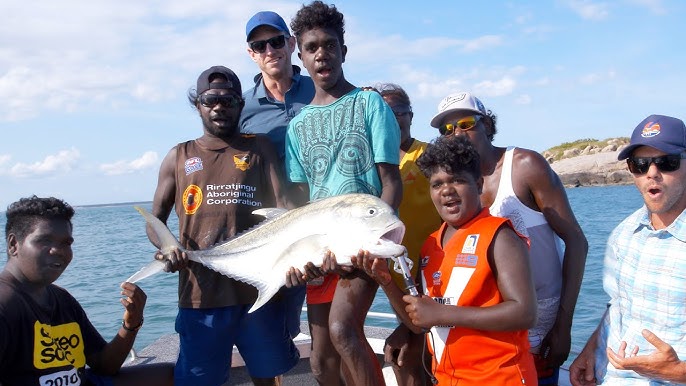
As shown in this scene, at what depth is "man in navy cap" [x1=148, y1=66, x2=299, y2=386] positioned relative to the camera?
4.10m

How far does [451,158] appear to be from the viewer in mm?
3242

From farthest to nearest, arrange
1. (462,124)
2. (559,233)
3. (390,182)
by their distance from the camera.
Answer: (462,124), (559,233), (390,182)

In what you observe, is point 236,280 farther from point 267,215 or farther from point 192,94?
point 192,94

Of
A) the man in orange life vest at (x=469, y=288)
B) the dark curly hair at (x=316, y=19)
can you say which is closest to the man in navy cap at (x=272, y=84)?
the dark curly hair at (x=316, y=19)

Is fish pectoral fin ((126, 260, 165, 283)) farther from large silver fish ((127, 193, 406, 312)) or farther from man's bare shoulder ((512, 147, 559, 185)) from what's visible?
man's bare shoulder ((512, 147, 559, 185))

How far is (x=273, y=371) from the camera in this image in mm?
4242

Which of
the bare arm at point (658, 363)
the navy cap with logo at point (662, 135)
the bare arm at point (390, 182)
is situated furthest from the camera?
the bare arm at point (390, 182)

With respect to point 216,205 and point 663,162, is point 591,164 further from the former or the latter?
point 663,162

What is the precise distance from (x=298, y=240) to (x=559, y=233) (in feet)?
5.18

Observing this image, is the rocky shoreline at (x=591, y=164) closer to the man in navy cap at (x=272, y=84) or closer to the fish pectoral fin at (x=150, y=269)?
the man in navy cap at (x=272, y=84)

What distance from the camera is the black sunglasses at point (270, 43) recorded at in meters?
4.70

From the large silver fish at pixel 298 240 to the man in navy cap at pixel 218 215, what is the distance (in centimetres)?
26

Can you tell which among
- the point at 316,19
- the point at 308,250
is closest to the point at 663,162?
the point at 308,250

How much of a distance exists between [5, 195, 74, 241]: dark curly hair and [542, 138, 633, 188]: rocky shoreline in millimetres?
65110
